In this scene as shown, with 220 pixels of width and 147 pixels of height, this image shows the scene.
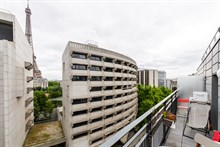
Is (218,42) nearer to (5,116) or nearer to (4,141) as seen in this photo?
(5,116)

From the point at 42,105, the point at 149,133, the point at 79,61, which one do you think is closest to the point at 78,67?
the point at 79,61

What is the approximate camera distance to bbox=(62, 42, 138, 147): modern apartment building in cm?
1130

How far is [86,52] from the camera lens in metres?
12.3

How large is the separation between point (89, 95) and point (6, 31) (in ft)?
30.5

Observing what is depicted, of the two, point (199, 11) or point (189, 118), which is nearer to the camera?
point (189, 118)

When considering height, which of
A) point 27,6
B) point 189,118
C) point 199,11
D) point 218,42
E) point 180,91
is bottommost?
point 189,118

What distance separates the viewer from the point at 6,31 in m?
8.98

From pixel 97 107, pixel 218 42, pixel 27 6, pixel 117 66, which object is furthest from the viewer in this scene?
pixel 27 6

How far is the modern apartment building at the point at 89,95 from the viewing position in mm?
11297

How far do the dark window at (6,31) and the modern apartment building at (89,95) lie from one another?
464cm

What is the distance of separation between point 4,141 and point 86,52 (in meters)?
9.51

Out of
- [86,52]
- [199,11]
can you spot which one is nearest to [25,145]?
[86,52]

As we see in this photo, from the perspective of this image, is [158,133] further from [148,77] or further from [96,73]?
[148,77]

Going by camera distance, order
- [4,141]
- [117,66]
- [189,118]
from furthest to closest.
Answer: [117,66] → [4,141] → [189,118]
